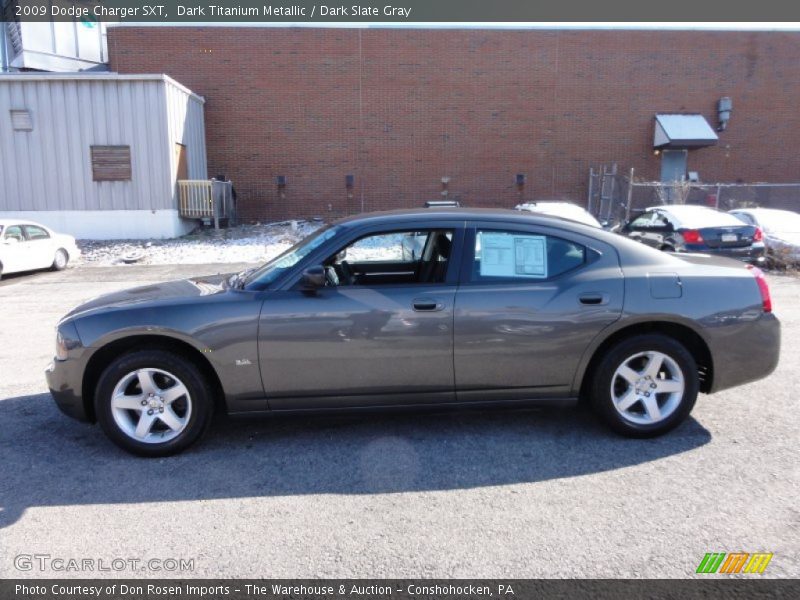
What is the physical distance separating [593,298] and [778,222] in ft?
38.1

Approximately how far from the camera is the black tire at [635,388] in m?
4.04

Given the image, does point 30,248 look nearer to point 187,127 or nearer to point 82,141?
point 82,141

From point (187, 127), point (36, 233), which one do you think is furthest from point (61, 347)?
point (187, 127)

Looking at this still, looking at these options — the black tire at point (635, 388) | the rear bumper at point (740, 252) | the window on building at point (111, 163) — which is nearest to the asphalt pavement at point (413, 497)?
the black tire at point (635, 388)

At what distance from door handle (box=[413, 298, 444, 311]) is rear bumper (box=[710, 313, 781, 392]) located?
1857mm

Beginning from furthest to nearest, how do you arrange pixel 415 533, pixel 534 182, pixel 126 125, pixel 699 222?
pixel 534 182, pixel 126 125, pixel 699 222, pixel 415 533

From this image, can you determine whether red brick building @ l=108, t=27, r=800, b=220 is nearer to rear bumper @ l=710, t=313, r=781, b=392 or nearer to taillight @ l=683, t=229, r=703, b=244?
taillight @ l=683, t=229, r=703, b=244

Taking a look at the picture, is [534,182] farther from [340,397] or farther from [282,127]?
[340,397]

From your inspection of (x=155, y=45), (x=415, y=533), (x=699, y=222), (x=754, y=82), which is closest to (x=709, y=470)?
(x=415, y=533)

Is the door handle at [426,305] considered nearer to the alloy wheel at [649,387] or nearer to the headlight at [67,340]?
the alloy wheel at [649,387]

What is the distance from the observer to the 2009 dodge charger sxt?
12.7 feet

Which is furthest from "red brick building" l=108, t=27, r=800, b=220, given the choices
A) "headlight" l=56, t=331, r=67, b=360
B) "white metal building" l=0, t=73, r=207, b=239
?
"headlight" l=56, t=331, r=67, b=360

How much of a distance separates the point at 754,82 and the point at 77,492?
89.7ft

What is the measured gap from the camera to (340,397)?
397cm
